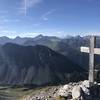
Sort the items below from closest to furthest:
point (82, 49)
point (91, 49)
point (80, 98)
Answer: point (80, 98)
point (91, 49)
point (82, 49)

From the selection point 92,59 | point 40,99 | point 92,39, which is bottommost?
point 40,99

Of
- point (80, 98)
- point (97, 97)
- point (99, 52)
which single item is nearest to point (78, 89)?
point (80, 98)

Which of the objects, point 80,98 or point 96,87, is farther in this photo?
point 96,87

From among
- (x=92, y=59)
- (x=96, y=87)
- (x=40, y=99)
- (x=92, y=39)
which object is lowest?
(x=40, y=99)

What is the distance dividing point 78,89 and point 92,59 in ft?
8.13

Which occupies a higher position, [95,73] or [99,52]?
[99,52]

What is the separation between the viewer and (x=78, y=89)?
18.3 meters

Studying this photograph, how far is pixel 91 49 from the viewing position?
62.7ft

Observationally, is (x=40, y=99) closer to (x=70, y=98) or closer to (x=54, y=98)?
(x=54, y=98)

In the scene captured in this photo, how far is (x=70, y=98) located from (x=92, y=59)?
331 centimetres

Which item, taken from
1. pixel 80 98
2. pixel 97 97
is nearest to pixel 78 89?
pixel 80 98

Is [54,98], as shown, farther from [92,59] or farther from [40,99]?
[92,59]

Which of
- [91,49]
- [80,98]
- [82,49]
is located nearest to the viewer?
[80,98]

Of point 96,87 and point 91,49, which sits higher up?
point 91,49
